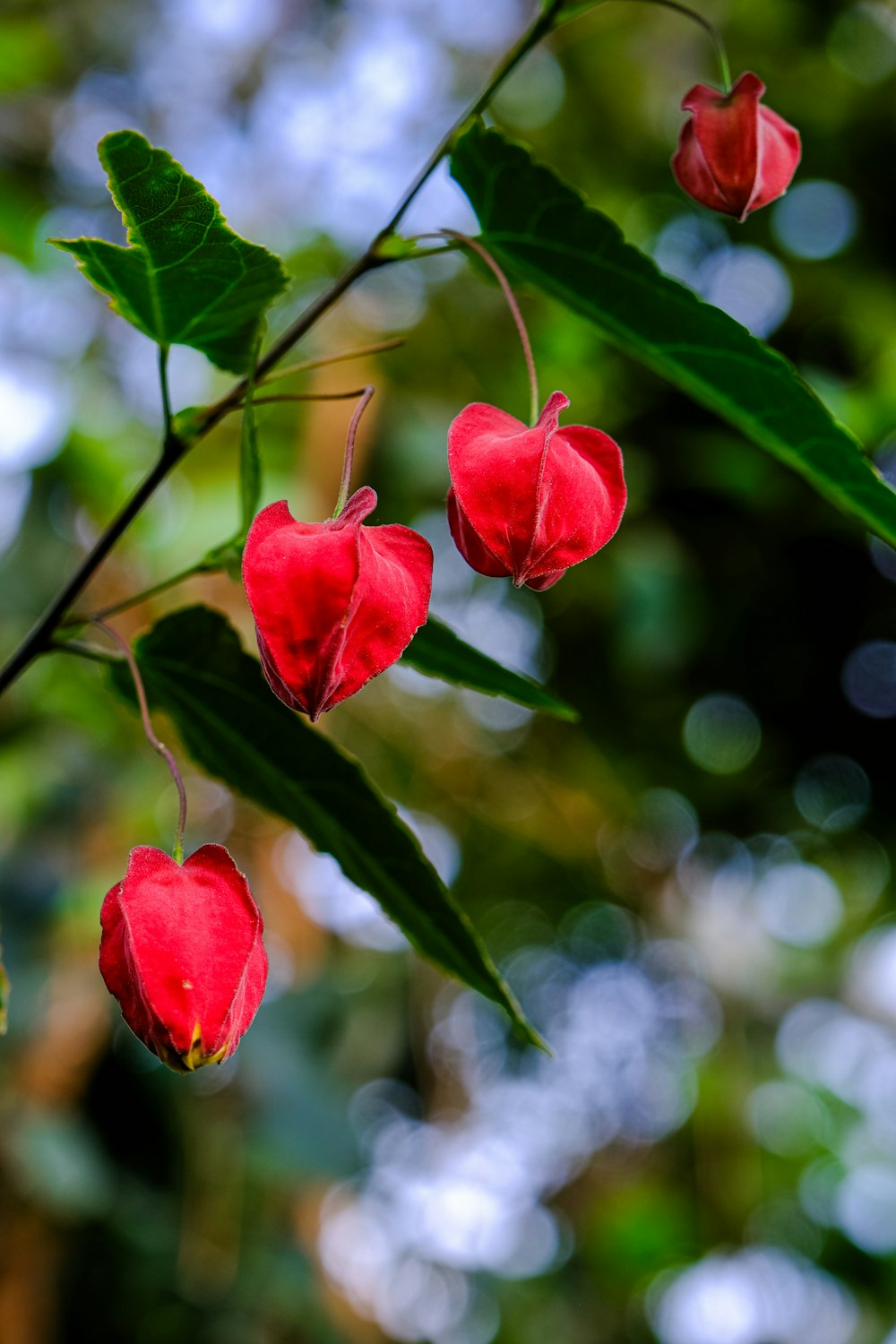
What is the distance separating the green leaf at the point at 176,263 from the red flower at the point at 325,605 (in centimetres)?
13

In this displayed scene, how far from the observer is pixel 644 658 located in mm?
1732

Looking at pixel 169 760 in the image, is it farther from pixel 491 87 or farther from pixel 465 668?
pixel 491 87

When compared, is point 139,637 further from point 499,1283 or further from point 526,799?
point 499,1283

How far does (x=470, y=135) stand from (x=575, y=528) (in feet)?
0.71

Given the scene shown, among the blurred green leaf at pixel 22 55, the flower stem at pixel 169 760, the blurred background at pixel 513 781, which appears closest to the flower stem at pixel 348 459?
the flower stem at pixel 169 760

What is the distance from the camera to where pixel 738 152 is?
0.64 m

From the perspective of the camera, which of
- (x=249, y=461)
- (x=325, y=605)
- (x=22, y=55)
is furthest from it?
(x=22, y=55)

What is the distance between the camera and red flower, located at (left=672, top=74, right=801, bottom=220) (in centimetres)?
63

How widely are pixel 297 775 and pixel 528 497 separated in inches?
8.2

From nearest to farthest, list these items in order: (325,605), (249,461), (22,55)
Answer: (325,605), (249,461), (22,55)

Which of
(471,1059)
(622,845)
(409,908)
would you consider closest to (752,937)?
(622,845)

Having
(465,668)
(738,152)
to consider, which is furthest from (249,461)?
(738,152)

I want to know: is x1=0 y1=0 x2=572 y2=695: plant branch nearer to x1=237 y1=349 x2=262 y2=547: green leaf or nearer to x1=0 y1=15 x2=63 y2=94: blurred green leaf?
x1=237 y1=349 x2=262 y2=547: green leaf

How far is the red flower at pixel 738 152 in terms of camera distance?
63 centimetres
